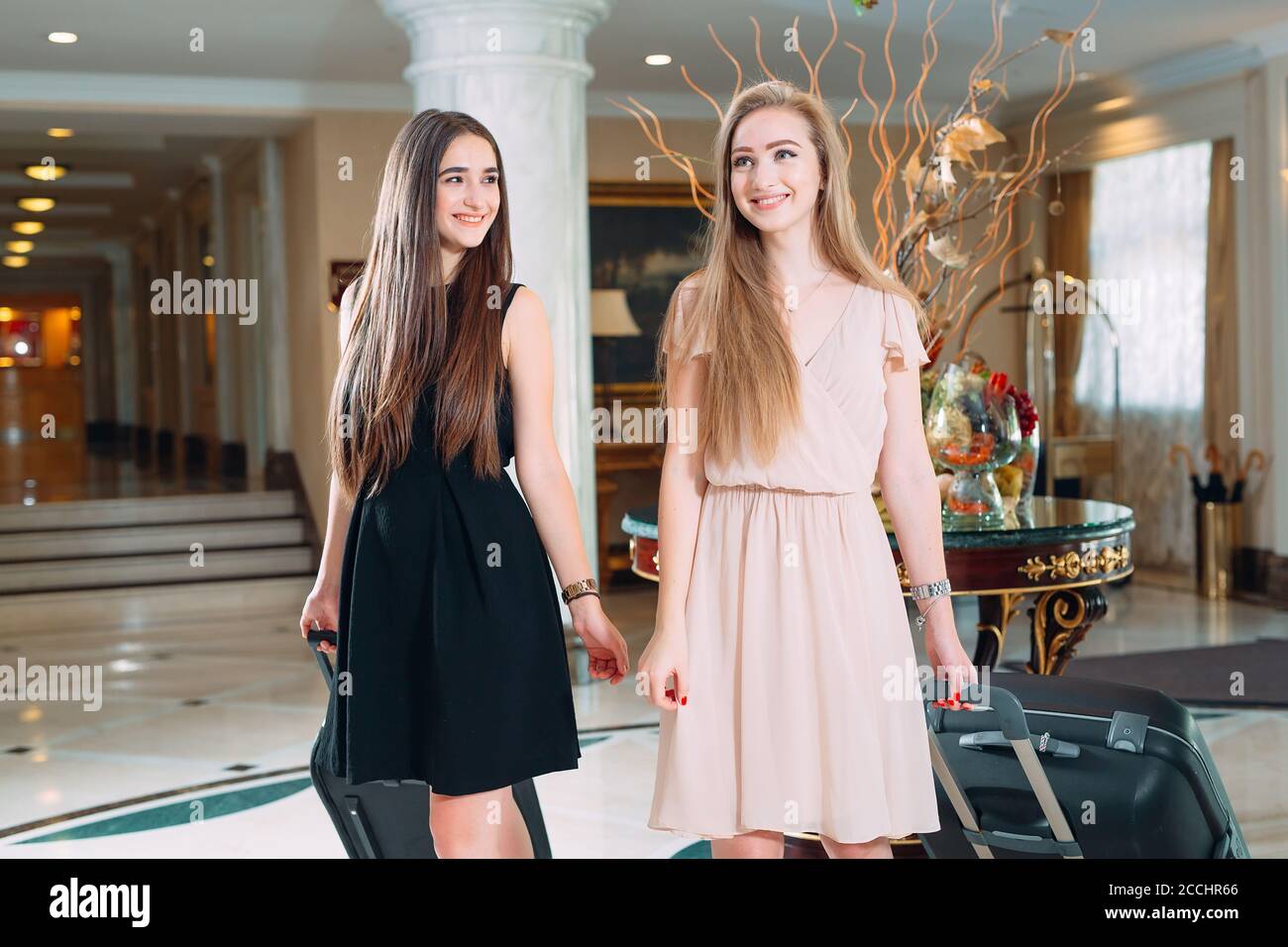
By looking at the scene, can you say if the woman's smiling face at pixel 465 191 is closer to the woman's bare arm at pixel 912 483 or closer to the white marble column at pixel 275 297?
the woman's bare arm at pixel 912 483

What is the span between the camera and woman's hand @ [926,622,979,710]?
2098mm

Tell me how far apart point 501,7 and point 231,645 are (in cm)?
360

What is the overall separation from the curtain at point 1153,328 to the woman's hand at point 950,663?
23.7 ft

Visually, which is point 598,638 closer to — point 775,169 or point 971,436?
point 775,169

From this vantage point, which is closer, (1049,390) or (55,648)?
(55,648)

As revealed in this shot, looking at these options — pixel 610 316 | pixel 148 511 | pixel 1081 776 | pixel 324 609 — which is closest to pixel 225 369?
pixel 148 511

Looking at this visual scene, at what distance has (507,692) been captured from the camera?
2150mm

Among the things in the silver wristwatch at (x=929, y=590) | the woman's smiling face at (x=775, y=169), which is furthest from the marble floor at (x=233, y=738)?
the woman's smiling face at (x=775, y=169)

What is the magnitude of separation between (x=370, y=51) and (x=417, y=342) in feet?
19.0

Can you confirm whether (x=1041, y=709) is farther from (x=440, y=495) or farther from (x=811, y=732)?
(x=440, y=495)

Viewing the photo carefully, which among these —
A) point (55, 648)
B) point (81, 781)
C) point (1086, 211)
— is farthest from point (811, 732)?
point (1086, 211)

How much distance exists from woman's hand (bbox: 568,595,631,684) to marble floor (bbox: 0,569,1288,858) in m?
1.62

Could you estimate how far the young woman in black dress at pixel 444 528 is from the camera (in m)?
2.14

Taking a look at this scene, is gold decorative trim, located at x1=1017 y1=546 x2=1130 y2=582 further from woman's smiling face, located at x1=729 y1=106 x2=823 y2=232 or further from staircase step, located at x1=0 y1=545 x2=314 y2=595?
staircase step, located at x1=0 y1=545 x2=314 y2=595
